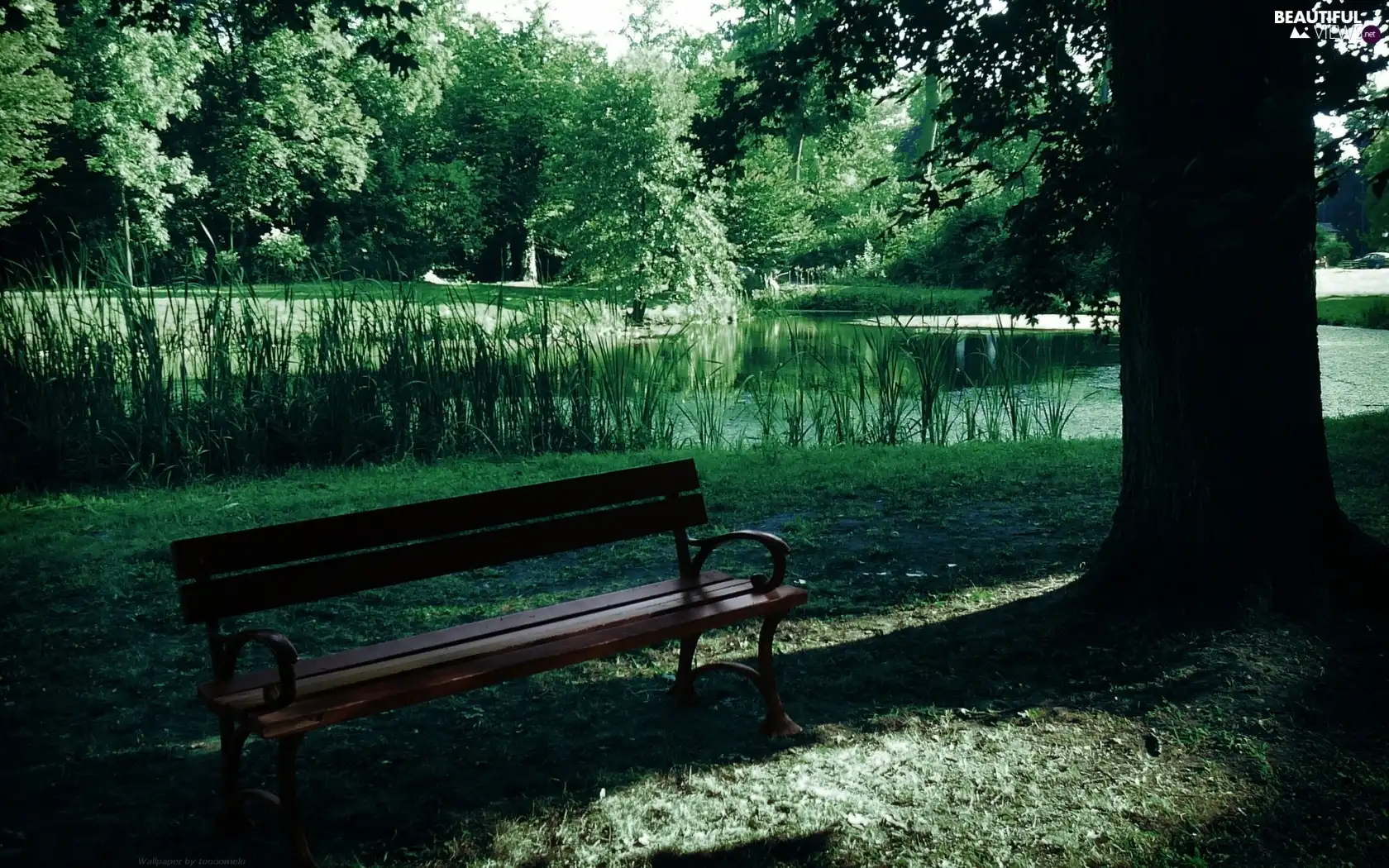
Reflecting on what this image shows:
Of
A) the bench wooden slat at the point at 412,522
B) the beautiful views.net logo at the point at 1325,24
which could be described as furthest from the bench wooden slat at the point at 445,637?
the beautiful views.net logo at the point at 1325,24

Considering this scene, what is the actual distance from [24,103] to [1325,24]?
20112mm

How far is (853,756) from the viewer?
2773 millimetres

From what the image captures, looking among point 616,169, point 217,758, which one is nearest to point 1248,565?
point 217,758

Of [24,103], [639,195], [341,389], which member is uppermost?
[24,103]

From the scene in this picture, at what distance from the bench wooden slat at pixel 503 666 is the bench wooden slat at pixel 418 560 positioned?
0.27 metres

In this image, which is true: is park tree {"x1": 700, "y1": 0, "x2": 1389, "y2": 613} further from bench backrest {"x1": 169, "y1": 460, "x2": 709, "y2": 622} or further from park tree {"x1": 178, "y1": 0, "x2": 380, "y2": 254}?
park tree {"x1": 178, "y1": 0, "x2": 380, "y2": 254}

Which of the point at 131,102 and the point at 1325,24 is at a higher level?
the point at 131,102

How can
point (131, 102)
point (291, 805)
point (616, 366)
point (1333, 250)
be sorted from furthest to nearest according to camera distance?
point (1333, 250) < point (131, 102) < point (616, 366) < point (291, 805)

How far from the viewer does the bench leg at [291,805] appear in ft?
7.14

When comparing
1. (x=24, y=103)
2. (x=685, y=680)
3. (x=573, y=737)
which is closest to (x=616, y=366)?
(x=685, y=680)

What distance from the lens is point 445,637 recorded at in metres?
2.62

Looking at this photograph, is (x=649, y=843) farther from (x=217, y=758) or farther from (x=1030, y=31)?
(x=1030, y=31)

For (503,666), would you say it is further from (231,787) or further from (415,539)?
(231,787)

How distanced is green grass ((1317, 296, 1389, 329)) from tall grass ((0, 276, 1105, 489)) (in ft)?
34.3
